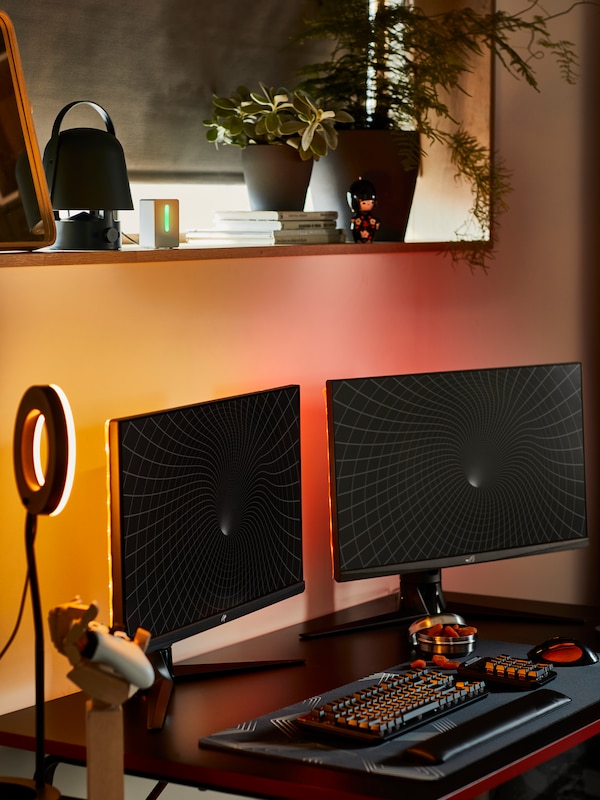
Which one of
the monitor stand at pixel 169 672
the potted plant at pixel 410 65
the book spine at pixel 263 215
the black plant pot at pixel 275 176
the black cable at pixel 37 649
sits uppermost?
the potted plant at pixel 410 65

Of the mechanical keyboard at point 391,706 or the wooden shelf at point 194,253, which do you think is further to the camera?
the wooden shelf at point 194,253

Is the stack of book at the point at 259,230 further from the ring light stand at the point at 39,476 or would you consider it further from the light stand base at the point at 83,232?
the ring light stand at the point at 39,476

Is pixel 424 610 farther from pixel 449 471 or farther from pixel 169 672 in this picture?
pixel 169 672

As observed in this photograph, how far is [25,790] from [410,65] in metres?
1.68

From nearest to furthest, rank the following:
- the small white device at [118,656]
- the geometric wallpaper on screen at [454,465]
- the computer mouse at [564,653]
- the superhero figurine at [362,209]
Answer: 1. the small white device at [118,656]
2. the computer mouse at [564,653]
3. the geometric wallpaper on screen at [454,465]
4. the superhero figurine at [362,209]

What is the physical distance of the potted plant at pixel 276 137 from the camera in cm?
239

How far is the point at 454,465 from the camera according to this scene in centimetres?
238

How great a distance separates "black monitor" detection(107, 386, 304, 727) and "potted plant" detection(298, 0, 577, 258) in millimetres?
744

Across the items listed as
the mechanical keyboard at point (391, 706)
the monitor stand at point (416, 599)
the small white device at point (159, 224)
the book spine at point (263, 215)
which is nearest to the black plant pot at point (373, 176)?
the book spine at point (263, 215)

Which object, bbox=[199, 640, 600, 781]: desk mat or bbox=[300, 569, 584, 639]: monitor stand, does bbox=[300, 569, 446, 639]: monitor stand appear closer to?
bbox=[300, 569, 584, 639]: monitor stand

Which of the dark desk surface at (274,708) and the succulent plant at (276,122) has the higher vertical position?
the succulent plant at (276,122)

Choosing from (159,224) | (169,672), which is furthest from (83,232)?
(169,672)

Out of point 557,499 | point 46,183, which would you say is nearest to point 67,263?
point 46,183

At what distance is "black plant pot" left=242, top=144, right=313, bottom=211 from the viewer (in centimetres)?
242
